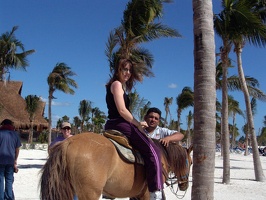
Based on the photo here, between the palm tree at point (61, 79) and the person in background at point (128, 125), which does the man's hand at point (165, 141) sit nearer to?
the person in background at point (128, 125)

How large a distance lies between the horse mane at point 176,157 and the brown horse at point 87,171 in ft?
2.36

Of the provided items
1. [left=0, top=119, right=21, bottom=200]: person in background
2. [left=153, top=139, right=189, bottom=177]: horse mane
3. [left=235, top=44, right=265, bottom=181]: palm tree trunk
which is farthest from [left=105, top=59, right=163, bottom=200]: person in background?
[left=235, top=44, right=265, bottom=181]: palm tree trunk

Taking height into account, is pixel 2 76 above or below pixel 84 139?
above

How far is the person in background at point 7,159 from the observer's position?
6.61 meters

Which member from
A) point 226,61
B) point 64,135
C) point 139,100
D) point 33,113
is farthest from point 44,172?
point 33,113

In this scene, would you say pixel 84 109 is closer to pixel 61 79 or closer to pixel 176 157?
pixel 61 79

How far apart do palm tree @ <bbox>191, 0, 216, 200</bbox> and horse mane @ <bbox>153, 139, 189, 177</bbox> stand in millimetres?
894

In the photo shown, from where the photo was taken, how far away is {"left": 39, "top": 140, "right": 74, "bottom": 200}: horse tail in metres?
3.15

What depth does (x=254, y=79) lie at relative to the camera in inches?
652

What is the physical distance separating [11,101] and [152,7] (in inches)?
1299

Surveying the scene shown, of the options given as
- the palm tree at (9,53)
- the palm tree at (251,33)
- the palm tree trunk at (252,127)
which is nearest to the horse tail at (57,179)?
the palm tree at (251,33)

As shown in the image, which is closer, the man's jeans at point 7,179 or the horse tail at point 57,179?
the horse tail at point 57,179

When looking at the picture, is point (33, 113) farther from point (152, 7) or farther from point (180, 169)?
point (180, 169)

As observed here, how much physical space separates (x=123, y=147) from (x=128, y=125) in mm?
321
